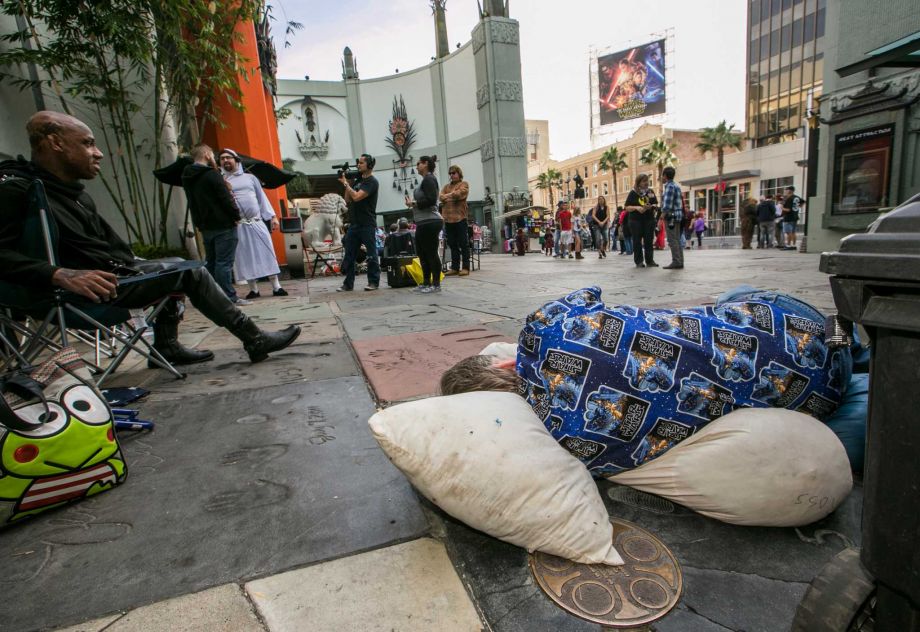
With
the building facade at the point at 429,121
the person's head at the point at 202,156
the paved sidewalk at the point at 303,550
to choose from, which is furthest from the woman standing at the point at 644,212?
the building facade at the point at 429,121

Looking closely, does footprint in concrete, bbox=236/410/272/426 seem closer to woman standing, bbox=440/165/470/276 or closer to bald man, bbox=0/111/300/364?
bald man, bbox=0/111/300/364

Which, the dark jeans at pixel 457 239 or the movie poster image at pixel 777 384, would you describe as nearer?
the movie poster image at pixel 777 384

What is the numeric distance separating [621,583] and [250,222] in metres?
6.06

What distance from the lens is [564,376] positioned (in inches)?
49.4

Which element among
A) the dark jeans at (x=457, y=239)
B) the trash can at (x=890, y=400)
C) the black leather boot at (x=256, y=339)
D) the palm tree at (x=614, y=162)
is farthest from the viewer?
the palm tree at (x=614, y=162)

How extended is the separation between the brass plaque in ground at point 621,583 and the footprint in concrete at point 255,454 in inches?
40.8

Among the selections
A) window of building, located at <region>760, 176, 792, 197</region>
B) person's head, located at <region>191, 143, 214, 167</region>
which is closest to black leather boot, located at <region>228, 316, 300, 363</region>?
person's head, located at <region>191, 143, 214, 167</region>

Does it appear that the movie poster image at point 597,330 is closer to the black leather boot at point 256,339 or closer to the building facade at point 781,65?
the black leather boot at point 256,339

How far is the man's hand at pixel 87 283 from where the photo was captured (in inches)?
80.9

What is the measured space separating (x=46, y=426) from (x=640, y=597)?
1.62 metres

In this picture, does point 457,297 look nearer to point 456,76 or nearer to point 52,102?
point 52,102

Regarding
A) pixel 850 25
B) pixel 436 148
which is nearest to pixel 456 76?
pixel 436 148

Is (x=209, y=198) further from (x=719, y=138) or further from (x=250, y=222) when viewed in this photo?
(x=719, y=138)

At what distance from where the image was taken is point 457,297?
548 cm
